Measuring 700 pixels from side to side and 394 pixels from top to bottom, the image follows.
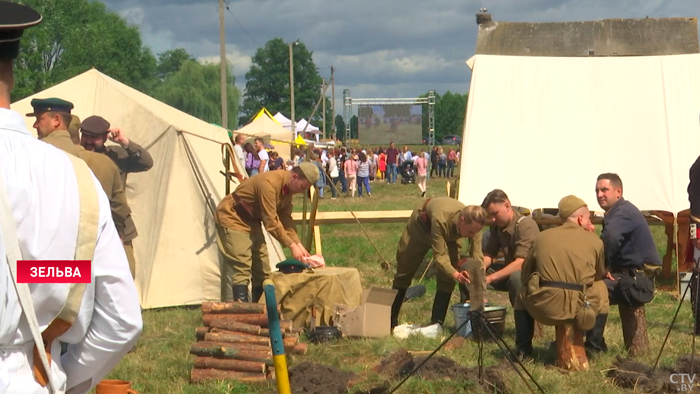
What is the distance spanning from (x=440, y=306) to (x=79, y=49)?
57145 mm

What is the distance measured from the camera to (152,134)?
376 inches

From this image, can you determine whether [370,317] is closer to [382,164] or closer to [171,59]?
[382,164]

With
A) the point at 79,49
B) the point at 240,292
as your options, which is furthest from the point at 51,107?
the point at 79,49

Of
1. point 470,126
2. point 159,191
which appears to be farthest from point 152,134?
point 470,126

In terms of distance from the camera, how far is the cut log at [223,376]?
20.9 ft

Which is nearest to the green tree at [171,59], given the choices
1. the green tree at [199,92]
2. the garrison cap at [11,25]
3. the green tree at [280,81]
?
the green tree at [280,81]

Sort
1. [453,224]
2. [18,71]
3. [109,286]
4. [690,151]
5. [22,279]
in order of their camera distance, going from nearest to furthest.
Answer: [22,279] < [109,286] < [453,224] < [690,151] < [18,71]

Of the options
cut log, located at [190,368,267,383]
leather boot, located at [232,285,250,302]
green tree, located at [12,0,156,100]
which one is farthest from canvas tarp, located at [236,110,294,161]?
cut log, located at [190,368,267,383]

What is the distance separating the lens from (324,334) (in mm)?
7742

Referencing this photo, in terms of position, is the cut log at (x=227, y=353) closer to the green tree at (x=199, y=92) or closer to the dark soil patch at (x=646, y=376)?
the dark soil patch at (x=646, y=376)

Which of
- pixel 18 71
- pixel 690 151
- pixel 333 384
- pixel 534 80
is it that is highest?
pixel 18 71

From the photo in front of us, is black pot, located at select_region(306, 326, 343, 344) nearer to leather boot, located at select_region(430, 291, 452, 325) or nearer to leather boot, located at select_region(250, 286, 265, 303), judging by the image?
leather boot, located at select_region(430, 291, 452, 325)

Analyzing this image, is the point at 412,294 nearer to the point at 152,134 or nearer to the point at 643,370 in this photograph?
the point at 152,134

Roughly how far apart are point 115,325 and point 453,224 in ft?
19.2
